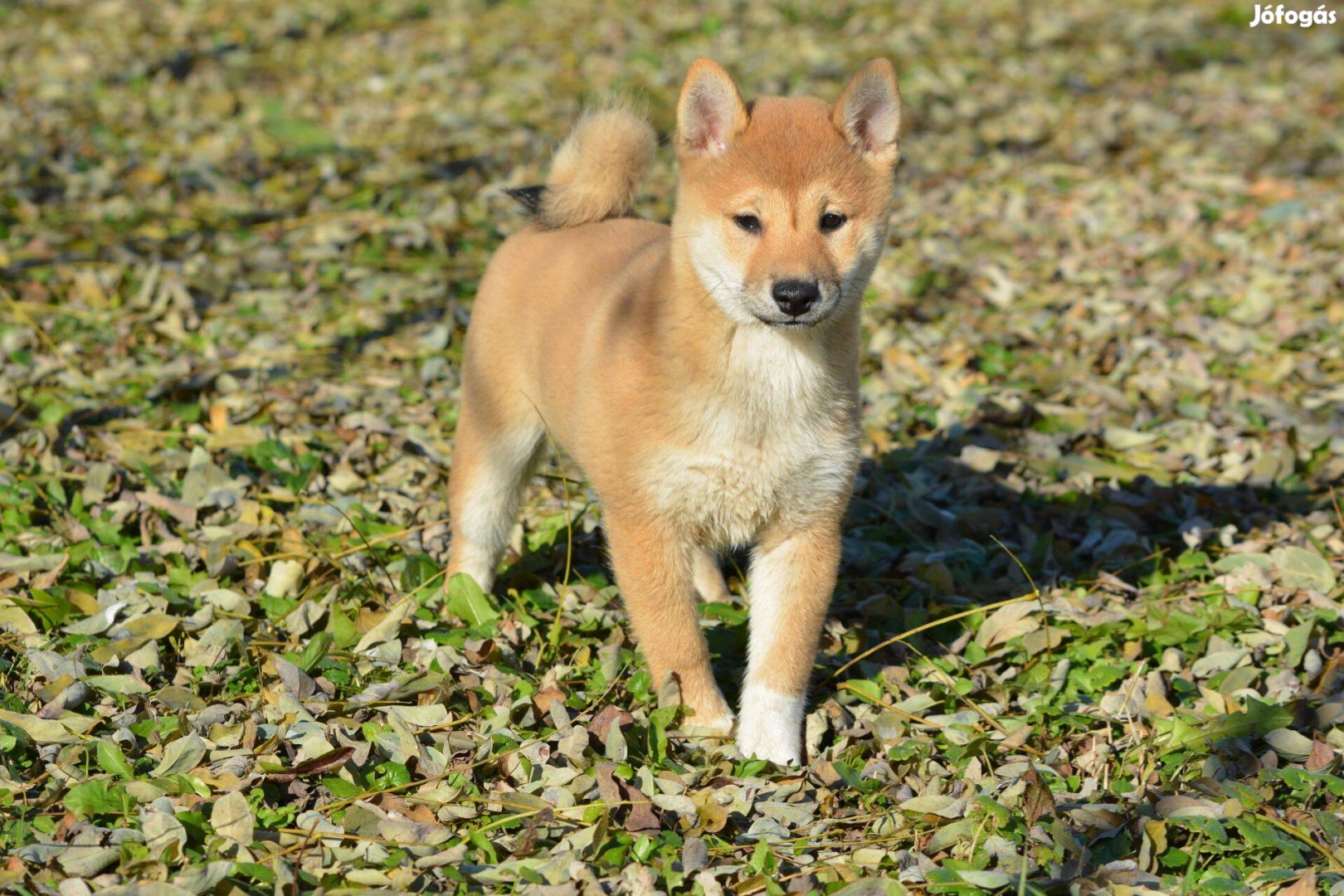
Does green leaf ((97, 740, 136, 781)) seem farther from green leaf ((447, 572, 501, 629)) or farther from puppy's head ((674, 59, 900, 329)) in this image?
puppy's head ((674, 59, 900, 329))

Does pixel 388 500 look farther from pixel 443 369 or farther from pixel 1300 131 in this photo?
pixel 1300 131

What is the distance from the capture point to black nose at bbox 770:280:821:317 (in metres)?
3.43

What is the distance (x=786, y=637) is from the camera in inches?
153

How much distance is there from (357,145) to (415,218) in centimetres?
127

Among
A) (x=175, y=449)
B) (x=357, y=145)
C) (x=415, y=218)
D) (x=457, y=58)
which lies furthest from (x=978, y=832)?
(x=457, y=58)

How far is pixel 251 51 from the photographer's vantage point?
9727 mm

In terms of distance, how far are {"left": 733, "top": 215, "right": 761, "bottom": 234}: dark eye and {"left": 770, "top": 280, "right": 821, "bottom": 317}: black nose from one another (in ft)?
0.81

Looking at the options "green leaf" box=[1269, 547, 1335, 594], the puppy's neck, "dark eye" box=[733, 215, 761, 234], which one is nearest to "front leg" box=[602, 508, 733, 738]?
the puppy's neck

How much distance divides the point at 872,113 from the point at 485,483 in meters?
1.82

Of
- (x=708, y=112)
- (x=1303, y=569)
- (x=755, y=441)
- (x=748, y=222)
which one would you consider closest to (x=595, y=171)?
(x=708, y=112)

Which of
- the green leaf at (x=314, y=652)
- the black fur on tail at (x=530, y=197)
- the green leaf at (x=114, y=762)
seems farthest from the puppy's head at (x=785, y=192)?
the green leaf at (x=114, y=762)

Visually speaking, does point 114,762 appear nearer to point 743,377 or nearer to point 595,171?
point 743,377

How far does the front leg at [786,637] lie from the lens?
12.6ft

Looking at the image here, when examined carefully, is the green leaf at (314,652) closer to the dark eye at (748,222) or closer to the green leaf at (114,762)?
the green leaf at (114,762)
